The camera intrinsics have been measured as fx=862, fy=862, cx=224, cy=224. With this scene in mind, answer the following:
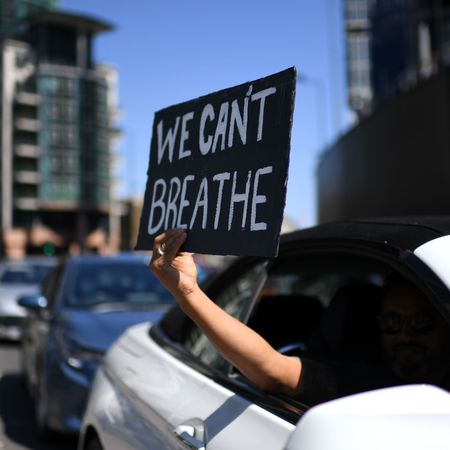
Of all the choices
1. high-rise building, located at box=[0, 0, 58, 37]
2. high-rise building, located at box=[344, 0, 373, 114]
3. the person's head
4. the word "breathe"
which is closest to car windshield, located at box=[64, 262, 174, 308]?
the word "breathe"

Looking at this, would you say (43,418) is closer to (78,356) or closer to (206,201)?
(78,356)

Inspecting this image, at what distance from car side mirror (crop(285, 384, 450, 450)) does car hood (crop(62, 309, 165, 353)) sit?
4032 millimetres

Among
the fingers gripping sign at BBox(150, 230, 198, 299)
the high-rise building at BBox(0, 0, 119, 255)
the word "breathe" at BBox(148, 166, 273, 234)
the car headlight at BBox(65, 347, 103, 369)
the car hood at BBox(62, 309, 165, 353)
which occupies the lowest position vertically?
the car headlight at BBox(65, 347, 103, 369)

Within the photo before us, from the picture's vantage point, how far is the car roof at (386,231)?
2.19 metres

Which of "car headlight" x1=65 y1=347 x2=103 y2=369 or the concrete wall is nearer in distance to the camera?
"car headlight" x1=65 y1=347 x2=103 y2=369

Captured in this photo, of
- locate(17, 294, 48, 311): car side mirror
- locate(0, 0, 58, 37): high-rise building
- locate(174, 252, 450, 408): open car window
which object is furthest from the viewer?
locate(0, 0, 58, 37): high-rise building

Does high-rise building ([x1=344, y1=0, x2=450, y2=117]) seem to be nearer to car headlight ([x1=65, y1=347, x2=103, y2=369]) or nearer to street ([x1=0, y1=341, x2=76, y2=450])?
street ([x1=0, y1=341, x2=76, y2=450])

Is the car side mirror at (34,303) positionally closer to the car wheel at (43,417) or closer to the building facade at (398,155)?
the car wheel at (43,417)

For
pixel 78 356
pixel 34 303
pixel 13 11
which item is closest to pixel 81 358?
pixel 78 356

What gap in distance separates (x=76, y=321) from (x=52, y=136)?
2978 inches

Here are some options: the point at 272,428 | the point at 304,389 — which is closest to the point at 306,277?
the point at 304,389

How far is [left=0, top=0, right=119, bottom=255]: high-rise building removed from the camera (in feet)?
260

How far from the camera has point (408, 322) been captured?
2590 mm

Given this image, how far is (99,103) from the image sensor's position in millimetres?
82250
